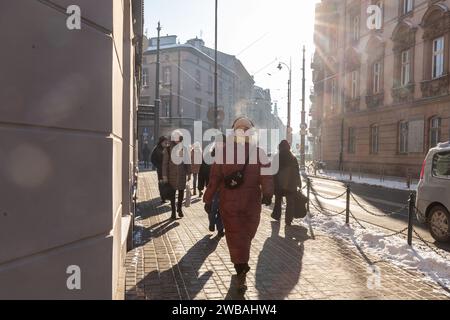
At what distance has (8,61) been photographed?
2.19 meters

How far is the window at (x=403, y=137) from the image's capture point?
25.1m

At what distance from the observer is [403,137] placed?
25.5m

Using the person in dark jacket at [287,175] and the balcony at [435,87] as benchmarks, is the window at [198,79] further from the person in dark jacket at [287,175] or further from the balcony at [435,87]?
the person in dark jacket at [287,175]

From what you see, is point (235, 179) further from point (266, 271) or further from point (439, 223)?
point (439, 223)

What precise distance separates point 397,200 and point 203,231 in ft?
29.4

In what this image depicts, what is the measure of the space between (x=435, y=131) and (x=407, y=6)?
7920 mm

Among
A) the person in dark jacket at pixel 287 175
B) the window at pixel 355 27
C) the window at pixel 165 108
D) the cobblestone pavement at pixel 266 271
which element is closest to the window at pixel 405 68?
the window at pixel 355 27

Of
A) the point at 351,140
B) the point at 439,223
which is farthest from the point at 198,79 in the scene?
the point at 439,223

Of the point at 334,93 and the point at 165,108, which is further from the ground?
the point at 334,93

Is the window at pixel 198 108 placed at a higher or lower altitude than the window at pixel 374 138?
higher

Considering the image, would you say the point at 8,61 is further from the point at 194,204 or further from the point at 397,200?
the point at 397,200

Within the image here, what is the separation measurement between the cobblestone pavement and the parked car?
1.90 m

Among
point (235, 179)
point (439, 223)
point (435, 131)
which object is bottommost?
point (439, 223)

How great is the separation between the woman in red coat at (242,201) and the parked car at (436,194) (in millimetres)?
4323
